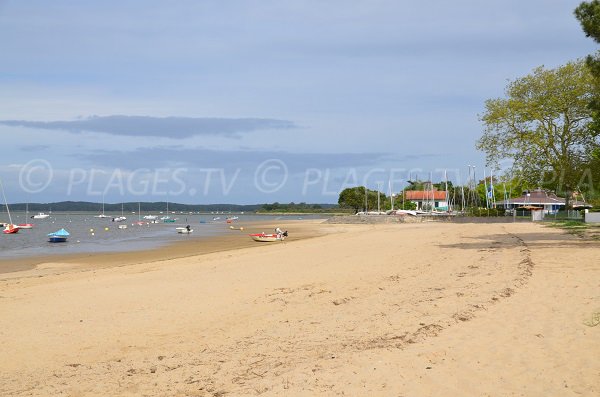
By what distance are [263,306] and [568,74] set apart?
44145 mm

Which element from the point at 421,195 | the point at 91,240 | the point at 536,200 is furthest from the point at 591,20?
the point at 421,195

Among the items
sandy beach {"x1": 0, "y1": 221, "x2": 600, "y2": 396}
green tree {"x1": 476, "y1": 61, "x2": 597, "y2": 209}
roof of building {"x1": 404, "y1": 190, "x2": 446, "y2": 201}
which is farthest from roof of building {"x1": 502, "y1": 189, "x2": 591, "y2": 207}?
sandy beach {"x1": 0, "y1": 221, "x2": 600, "y2": 396}

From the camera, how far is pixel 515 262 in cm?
1675

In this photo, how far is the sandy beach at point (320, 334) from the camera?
6809 mm

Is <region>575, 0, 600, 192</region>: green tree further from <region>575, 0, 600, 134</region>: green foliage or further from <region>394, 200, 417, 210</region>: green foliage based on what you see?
<region>394, 200, 417, 210</region>: green foliage

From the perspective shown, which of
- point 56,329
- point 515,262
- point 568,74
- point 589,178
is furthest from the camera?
point 568,74

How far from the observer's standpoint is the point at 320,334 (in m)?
9.34

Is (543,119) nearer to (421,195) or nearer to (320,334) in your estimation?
(320,334)

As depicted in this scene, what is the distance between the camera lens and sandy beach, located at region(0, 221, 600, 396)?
6809 mm

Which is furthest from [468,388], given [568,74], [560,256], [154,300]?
[568,74]

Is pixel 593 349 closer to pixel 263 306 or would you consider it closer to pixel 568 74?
pixel 263 306

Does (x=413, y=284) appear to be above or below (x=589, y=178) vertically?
below

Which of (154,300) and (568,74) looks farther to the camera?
(568,74)

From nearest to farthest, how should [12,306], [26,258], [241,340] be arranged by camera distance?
[241,340], [12,306], [26,258]
